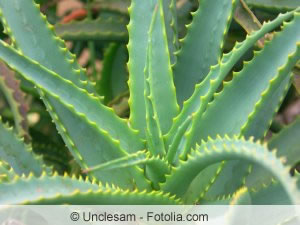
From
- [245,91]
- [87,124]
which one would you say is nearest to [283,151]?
[245,91]

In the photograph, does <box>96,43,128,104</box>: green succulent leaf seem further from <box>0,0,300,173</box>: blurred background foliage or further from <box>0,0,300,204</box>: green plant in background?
<box>0,0,300,204</box>: green plant in background

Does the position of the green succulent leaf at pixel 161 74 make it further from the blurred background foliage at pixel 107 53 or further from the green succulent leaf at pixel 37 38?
the blurred background foliage at pixel 107 53

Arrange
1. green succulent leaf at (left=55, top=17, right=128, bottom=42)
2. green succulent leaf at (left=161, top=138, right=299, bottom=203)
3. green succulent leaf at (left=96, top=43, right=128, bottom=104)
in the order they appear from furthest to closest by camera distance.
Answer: green succulent leaf at (left=96, top=43, right=128, bottom=104)
green succulent leaf at (left=55, top=17, right=128, bottom=42)
green succulent leaf at (left=161, top=138, right=299, bottom=203)

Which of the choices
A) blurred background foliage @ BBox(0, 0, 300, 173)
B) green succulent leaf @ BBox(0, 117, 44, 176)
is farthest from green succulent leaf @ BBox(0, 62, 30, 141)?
green succulent leaf @ BBox(0, 117, 44, 176)

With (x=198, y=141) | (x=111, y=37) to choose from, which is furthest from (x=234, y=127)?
(x=111, y=37)

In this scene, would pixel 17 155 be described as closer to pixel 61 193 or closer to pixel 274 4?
pixel 61 193

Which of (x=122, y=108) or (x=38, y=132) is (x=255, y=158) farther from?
(x=38, y=132)
